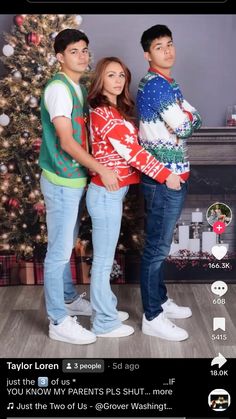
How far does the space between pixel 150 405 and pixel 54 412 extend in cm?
18

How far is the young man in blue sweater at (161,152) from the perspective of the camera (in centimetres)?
179

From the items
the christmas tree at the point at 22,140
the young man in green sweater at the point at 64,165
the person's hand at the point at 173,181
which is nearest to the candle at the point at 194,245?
the person's hand at the point at 173,181

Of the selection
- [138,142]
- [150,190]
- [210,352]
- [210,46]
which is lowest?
[210,352]

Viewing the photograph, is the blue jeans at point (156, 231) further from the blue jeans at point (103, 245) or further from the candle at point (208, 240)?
the candle at point (208, 240)

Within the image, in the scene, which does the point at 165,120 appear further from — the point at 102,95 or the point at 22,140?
the point at 22,140

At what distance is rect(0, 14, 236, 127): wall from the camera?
1391mm

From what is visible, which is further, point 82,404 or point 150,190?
point 150,190

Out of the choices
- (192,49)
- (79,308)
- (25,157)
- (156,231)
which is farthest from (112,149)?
(25,157)

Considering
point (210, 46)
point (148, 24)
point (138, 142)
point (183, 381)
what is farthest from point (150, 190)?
point (183, 381)

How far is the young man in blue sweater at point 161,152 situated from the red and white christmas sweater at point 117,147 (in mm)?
47

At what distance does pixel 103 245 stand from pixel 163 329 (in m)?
0.30

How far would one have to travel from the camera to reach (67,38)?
1.71m
